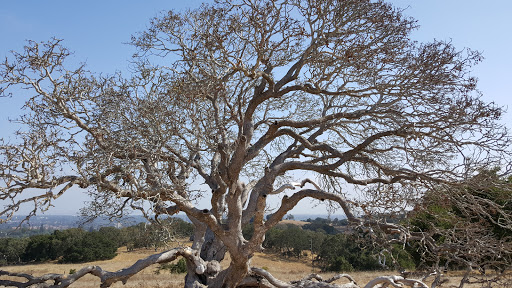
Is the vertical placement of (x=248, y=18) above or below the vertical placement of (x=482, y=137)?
above

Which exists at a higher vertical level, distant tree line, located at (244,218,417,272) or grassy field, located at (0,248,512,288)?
distant tree line, located at (244,218,417,272)

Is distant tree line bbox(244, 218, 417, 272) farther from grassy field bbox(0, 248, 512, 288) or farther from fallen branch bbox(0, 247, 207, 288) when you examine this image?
fallen branch bbox(0, 247, 207, 288)

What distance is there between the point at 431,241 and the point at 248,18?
5.56m

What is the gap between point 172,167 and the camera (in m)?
8.18

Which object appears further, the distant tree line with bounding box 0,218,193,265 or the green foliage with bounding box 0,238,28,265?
the green foliage with bounding box 0,238,28,265

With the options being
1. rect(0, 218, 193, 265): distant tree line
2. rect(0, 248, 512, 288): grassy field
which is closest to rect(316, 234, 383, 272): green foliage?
rect(0, 248, 512, 288): grassy field

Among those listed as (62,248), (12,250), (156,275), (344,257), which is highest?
(62,248)

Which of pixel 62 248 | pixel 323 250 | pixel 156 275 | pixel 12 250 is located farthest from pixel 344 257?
pixel 12 250

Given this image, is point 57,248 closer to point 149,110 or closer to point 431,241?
point 149,110

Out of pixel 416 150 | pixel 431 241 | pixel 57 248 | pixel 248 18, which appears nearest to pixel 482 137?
pixel 416 150

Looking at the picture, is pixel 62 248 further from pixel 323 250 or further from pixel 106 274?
pixel 106 274

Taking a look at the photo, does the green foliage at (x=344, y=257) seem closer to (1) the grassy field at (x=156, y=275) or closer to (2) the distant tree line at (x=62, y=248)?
(1) the grassy field at (x=156, y=275)

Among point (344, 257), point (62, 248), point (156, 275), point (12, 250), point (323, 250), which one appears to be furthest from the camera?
point (12, 250)

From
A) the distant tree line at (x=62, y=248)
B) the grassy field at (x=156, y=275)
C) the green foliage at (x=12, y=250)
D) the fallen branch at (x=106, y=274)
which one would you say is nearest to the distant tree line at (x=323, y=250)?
the grassy field at (x=156, y=275)
